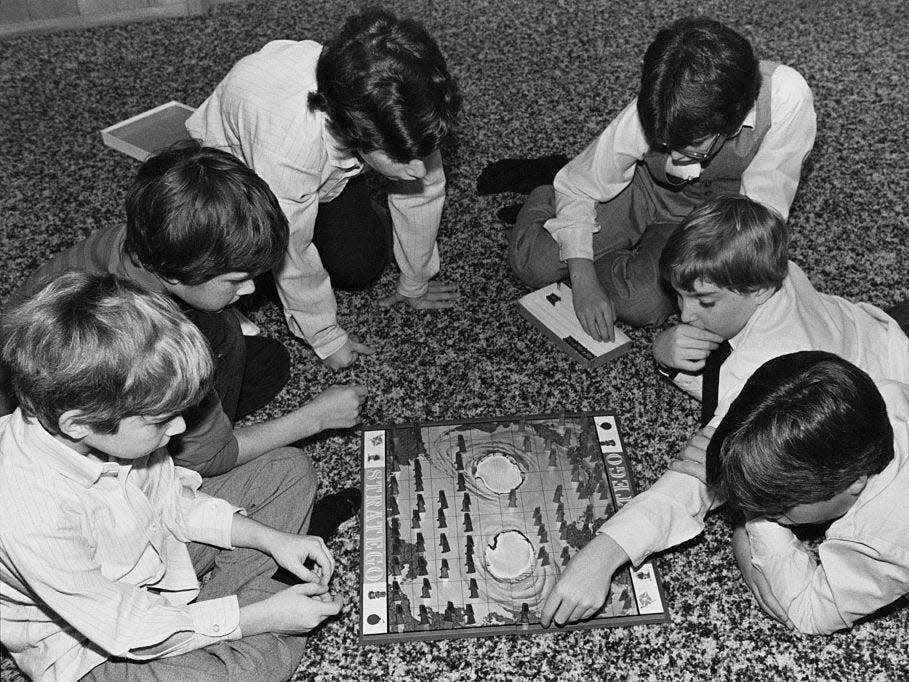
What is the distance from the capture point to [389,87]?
0.98 m

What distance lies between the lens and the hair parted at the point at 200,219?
0.92 metres

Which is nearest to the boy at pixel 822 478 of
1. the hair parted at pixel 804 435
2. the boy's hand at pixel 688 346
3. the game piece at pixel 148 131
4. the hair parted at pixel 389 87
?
the hair parted at pixel 804 435

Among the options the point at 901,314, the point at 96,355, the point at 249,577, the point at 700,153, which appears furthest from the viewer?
the point at 901,314

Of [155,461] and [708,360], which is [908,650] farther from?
[155,461]

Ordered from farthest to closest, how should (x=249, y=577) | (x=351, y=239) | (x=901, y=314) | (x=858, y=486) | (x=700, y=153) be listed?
(x=351, y=239), (x=901, y=314), (x=700, y=153), (x=249, y=577), (x=858, y=486)

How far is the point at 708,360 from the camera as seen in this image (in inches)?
46.1

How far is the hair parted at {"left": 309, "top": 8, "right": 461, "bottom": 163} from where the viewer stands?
0.98 metres

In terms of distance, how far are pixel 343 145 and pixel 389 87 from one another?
6.1 inches

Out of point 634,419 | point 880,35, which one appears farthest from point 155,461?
point 880,35

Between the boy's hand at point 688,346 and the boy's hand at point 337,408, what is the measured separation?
0.41 meters

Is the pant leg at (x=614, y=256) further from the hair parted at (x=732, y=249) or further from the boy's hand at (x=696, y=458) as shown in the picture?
the boy's hand at (x=696, y=458)

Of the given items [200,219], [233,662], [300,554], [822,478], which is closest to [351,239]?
[200,219]

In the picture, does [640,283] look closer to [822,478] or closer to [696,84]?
[696,84]

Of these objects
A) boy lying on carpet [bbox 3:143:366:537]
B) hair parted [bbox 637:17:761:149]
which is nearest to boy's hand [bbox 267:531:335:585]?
boy lying on carpet [bbox 3:143:366:537]
